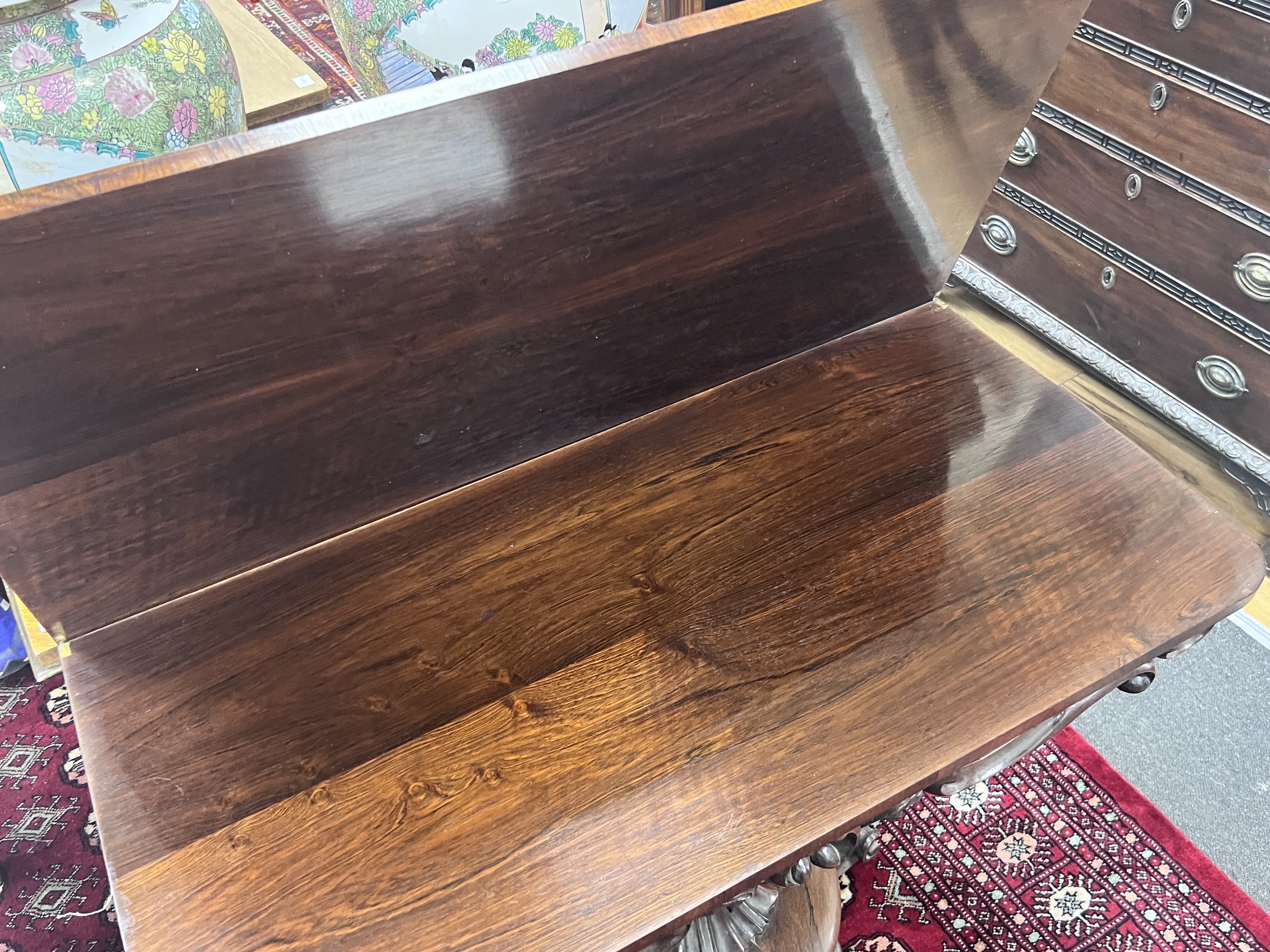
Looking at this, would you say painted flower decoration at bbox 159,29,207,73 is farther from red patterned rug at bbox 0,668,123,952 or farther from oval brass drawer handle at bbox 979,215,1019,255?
oval brass drawer handle at bbox 979,215,1019,255

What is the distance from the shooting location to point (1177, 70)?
3.99ft

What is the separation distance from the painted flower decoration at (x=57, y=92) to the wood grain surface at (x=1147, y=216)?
4.01 feet

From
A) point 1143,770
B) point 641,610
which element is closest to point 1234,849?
point 1143,770

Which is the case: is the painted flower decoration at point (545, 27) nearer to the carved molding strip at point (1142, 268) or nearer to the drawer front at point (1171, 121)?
the drawer front at point (1171, 121)

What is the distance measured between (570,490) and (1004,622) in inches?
13.6

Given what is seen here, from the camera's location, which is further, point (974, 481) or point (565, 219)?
point (974, 481)

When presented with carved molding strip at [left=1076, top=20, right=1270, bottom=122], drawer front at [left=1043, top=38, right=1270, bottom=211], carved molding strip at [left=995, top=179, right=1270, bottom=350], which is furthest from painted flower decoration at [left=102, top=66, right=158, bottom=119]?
carved molding strip at [left=995, top=179, right=1270, bottom=350]

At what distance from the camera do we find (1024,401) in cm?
84

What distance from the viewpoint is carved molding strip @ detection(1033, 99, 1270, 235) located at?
1200 mm

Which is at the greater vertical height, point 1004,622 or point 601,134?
point 601,134

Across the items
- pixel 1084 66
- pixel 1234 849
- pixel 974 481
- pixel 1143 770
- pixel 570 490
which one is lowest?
pixel 1234 849

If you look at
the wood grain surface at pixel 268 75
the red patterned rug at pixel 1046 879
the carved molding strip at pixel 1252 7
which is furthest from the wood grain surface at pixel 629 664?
the wood grain surface at pixel 268 75

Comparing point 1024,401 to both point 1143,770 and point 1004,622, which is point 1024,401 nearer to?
point 1004,622

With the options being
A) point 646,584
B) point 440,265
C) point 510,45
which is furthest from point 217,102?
point 646,584
